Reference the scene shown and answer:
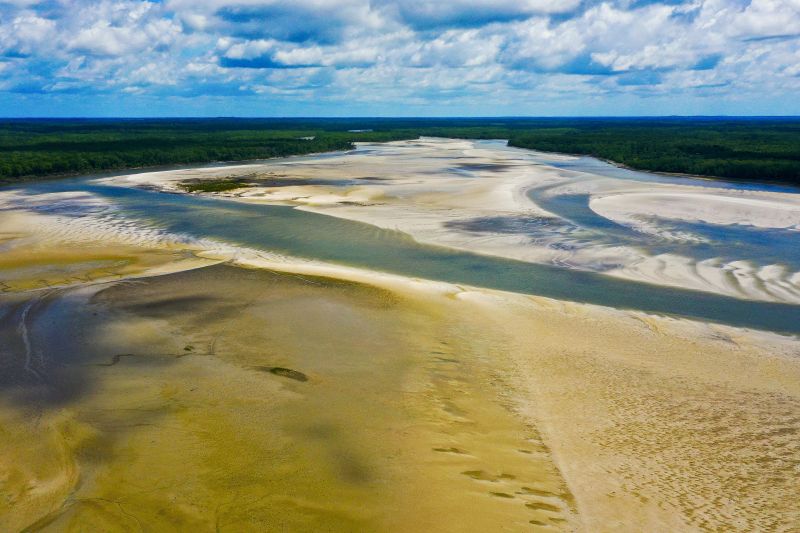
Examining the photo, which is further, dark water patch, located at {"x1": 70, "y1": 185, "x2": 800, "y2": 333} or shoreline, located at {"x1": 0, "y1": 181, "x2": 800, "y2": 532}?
dark water patch, located at {"x1": 70, "y1": 185, "x2": 800, "y2": 333}

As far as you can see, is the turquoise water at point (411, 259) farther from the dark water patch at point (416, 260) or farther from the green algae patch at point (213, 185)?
the green algae patch at point (213, 185)

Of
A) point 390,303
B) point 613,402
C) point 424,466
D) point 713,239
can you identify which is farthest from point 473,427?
point 713,239

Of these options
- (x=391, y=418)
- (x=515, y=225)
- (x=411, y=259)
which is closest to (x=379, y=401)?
(x=391, y=418)

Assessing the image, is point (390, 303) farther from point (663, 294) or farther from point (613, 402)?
point (663, 294)

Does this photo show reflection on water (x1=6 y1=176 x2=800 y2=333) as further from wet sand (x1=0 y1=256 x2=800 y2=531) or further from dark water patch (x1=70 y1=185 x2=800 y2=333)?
wet sand (x1=0 y1=256 x2=800 y2=531)

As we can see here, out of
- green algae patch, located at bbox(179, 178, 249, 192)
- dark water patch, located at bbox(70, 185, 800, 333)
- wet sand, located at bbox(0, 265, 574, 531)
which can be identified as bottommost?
wet sand, located at bbox(0, 265, 574, 531)

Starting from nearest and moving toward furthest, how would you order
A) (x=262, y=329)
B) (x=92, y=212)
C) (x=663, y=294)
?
1. (x=262, y=329)
2. (x=663, y=294)
3. (x=92, y=212)

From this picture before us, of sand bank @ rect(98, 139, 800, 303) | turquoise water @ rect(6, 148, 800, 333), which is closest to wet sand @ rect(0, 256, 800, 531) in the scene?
turquoise water @ rect(6, 148, 800, 333)
